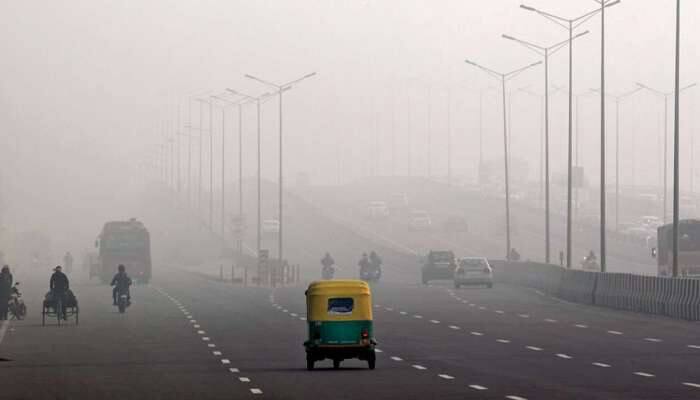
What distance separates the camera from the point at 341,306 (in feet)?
97.1

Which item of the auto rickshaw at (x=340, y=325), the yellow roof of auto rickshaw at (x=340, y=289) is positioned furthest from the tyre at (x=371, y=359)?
the yellow roof of auto rickshaw at (x=340, y=289)

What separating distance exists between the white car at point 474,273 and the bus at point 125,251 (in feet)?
64.9

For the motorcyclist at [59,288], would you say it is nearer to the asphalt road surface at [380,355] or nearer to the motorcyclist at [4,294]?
the asphalt road surface at [380,355]

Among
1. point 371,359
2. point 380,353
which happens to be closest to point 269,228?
point 380,353

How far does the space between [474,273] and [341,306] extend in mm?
46394

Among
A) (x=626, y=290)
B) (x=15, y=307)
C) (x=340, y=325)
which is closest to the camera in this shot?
(x=340, y=325)

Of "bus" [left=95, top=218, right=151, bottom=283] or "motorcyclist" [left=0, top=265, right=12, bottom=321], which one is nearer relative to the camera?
"motorcyclist" [left=0, top=265, right=12, bottom=321]

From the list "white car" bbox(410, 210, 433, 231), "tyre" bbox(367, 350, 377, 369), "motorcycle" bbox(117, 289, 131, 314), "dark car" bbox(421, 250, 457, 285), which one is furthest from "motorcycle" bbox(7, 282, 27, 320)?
"white car" bbox(410, 210, 433, 231)

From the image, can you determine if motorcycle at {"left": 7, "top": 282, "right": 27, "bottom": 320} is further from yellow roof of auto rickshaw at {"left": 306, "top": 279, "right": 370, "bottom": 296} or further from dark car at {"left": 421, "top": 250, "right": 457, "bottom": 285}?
dark car at {"left": 421, "top": 250, "right": 457, "bottom": 285}

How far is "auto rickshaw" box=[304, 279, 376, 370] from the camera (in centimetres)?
2948

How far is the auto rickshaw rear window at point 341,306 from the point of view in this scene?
2950 cm

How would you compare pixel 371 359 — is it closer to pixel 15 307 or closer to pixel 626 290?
pixel 15 307

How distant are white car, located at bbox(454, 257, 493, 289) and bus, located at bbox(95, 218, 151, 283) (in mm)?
19787

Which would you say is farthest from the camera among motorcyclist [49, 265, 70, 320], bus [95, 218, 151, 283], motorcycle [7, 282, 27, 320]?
bus [95, 218, 151, 283]
